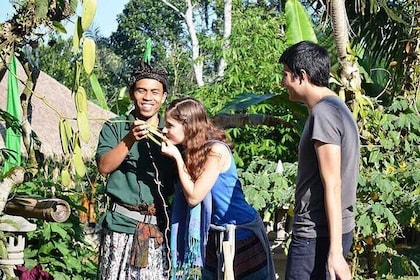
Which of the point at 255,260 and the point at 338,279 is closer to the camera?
the point at 338,279

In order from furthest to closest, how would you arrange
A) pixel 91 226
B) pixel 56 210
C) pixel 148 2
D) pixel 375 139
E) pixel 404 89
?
1. pixel 148 2
2. pixel 91 226
3. pixel 404 89
4. pixel 375 139
5. pixel 56 210

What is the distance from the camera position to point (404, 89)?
5.45 m

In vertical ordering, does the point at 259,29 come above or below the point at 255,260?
above

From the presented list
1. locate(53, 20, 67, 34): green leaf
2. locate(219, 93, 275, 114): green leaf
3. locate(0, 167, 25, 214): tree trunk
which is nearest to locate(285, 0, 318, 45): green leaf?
locate(219, 93, 275, 114): green leaf

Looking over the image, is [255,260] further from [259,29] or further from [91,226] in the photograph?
[259,29]

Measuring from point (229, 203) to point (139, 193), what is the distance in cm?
37

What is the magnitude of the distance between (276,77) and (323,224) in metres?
6.31

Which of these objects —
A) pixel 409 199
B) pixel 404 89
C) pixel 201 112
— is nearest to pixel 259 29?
pixel 404 89

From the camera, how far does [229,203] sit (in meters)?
2.99

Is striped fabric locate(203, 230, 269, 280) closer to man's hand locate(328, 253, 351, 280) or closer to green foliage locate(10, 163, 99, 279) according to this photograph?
man's hand locate(328, 253, 351, 280)

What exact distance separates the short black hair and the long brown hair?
0.47 m

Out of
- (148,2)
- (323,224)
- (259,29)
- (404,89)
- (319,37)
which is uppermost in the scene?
(148,2)

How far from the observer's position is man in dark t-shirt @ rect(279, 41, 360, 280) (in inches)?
95.9

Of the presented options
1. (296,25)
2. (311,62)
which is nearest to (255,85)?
(296,25)
